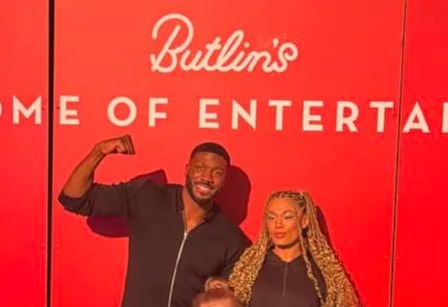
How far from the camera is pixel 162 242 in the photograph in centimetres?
249

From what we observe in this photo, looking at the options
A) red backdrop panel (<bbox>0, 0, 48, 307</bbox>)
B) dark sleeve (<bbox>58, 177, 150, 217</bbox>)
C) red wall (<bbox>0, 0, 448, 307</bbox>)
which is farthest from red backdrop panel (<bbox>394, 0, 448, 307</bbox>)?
red backdrop panel (<bbox>0, 0, 48, 307</bbox>)

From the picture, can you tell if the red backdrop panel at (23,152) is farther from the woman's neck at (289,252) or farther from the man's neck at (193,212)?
the woman's neck at (289,252)

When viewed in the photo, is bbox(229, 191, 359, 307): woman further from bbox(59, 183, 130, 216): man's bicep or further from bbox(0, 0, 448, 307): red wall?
bbox(59, 183, 130, 216): man's bicep

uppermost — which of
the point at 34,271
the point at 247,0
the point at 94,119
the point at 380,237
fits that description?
the point at 247,0

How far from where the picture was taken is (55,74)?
106 inches

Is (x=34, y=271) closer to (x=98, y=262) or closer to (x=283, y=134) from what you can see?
(x=98, y=262)

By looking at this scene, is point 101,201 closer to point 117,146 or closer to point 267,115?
point 117,146

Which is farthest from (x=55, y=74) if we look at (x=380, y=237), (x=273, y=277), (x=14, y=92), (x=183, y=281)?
(x=380, y=237)

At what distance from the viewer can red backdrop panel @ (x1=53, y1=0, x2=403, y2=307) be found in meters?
2.67

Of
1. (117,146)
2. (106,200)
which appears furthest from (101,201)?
(117,146)

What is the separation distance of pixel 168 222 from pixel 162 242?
0.24ft

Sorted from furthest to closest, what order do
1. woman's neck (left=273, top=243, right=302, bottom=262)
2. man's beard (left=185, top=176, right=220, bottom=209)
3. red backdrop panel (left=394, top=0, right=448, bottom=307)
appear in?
red backdrop panel (left=394, top=0, right=448, bottom=307)
man's beard (left=185, top=176, right=220, bottom=209)
woman's neck (left=273, top=243, right=302, bottom=262)

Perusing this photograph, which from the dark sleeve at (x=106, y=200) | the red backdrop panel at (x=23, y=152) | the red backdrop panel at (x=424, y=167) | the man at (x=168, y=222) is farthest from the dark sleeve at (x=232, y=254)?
the red backdrop panel at (x=23, y=152)

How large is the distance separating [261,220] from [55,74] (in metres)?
0.95
